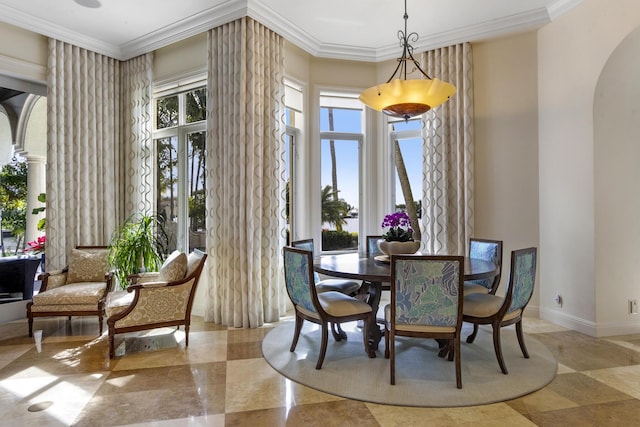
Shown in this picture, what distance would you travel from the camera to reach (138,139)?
4879mm

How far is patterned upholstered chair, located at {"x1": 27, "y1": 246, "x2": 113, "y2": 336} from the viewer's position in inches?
141

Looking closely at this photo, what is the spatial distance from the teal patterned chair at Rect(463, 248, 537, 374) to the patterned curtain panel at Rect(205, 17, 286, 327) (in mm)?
2154

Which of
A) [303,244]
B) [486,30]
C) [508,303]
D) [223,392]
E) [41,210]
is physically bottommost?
[223,392]

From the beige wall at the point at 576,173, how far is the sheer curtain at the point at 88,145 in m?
4.91

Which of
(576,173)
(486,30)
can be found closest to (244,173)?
(486,30)

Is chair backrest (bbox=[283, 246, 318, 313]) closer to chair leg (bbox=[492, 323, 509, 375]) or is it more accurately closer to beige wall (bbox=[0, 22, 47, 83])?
chair leg (bbox=[492, 323, 509, 375])

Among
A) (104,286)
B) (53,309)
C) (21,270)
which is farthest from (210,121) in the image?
(21,270)

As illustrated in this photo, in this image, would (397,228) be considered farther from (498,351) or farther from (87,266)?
(87,266)

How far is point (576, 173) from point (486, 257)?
1325mm

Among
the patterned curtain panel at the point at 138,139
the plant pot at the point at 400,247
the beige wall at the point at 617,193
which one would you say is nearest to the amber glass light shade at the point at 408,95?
the plant pot at the point at 400,247

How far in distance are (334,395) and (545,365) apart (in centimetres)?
171

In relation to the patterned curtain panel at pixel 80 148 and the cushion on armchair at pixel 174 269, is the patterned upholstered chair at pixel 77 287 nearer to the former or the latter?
the patterned curtain panel at pixel 80 148

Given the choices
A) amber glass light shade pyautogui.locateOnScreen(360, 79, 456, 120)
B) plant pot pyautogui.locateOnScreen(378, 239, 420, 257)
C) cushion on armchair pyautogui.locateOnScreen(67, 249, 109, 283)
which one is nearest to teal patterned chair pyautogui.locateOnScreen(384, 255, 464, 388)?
plant pot pyautogui.locateOnScreen(378, 239, 420, 257)

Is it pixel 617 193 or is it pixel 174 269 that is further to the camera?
pixel 617 193
